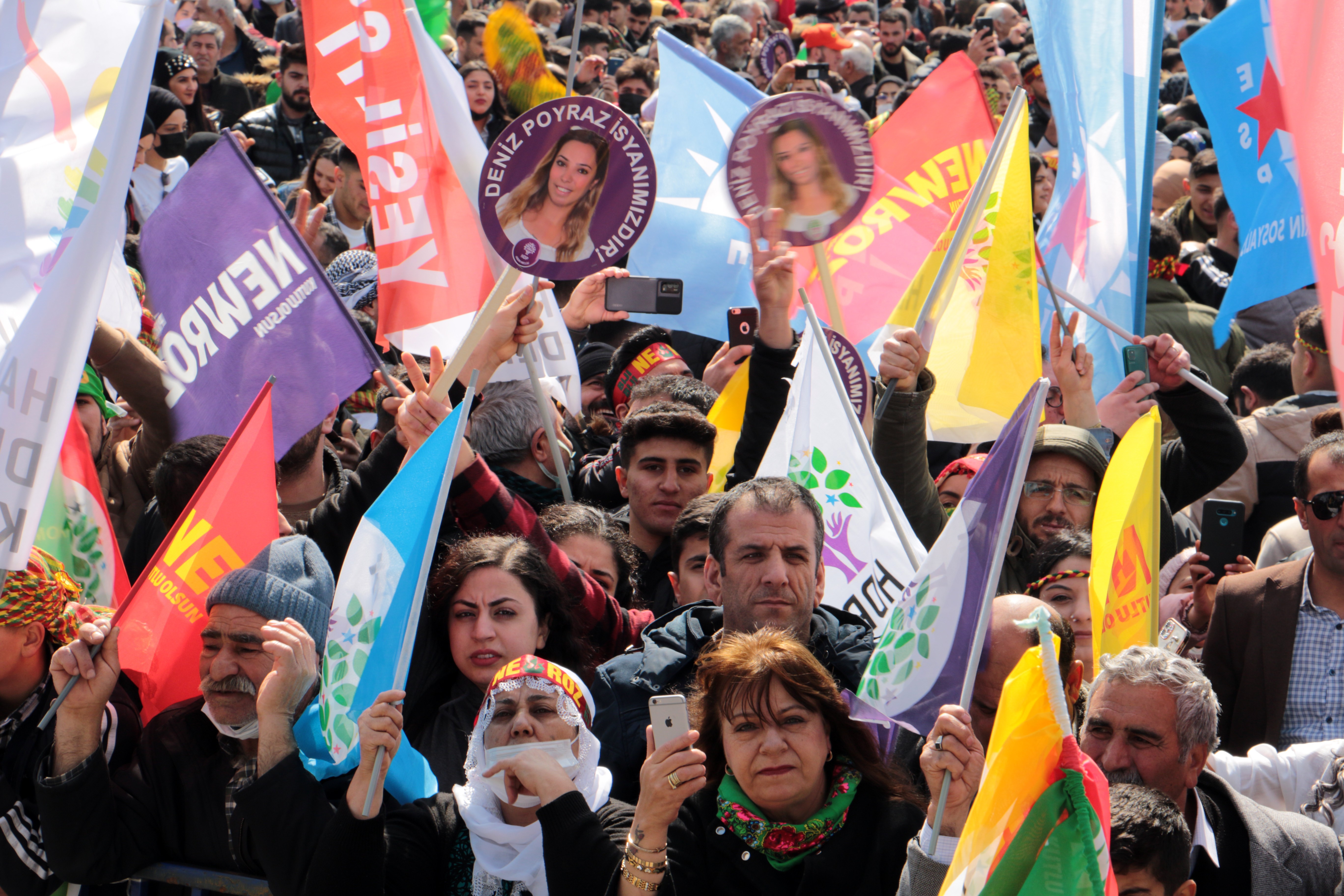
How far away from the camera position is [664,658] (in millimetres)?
3791

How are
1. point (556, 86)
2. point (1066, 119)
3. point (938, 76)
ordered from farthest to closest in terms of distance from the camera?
point (556, 86) < point (938, 76) < point (1066, 119)

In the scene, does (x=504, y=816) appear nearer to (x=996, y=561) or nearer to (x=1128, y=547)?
(x=996, y=561)

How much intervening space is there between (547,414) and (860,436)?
0.97 m

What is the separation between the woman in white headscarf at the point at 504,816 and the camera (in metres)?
3.23

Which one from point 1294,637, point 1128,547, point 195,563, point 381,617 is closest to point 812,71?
point 1294,637

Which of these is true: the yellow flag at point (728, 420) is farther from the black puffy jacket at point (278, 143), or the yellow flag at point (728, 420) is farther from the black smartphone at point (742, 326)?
the black puffy jacket at point (278, 143)

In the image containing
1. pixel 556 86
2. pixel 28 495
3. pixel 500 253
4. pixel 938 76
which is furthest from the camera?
pixel 556 86

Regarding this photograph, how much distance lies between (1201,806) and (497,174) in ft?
8.76

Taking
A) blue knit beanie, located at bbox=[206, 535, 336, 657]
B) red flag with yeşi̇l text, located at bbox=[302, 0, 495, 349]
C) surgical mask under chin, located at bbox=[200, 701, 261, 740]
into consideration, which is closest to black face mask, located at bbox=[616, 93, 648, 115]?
red flag with yeşi̇l text, located at bbox=[302, 0, 495, 349]

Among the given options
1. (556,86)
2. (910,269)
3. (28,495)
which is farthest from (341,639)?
(556,86)

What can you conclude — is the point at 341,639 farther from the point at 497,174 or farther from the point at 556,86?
the point at 556,86

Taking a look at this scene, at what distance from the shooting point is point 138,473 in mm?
5148

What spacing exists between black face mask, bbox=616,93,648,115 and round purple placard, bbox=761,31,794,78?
121 centimetres

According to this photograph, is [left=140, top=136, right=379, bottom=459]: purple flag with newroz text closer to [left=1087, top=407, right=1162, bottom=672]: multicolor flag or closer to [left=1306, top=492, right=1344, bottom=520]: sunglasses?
[left=1087, top=407, right=1162, bottom=672]: multicolor flag
